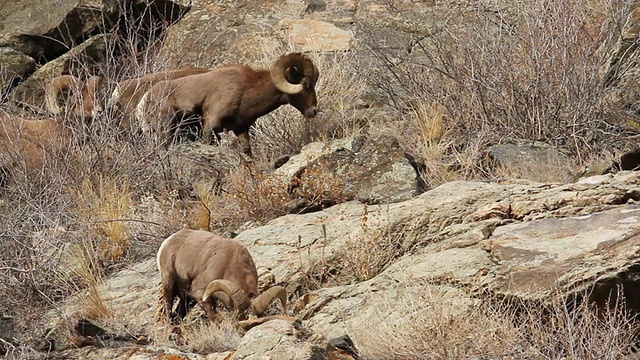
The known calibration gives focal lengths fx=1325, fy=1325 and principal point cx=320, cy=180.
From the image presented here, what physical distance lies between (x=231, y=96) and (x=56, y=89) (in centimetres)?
229

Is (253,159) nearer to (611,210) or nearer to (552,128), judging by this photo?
(552,128)

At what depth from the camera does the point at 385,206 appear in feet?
41.1

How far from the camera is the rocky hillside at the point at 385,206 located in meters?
9.48

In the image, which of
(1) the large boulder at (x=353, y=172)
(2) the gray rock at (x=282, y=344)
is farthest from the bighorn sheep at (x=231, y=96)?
(2) the gray rock at (x=282, y=344)

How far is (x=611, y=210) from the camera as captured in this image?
34.9ft

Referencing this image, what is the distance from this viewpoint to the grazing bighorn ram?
10195mm

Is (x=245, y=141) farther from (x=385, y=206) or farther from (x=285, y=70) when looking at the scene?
(x=385, y=206)

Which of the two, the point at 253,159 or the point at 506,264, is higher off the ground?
the point at 506,264

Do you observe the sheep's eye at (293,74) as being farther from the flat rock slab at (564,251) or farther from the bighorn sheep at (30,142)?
the flat rock slab at (564,251)

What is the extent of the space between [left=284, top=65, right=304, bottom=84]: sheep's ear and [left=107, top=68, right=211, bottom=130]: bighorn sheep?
4.91 feet

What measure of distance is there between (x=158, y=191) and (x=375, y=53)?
4.98 m

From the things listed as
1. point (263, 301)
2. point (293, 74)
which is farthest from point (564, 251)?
point (293, 74)

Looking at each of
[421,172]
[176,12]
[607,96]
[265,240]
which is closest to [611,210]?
[265,240]

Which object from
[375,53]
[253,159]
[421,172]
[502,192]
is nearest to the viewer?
[502,192]
